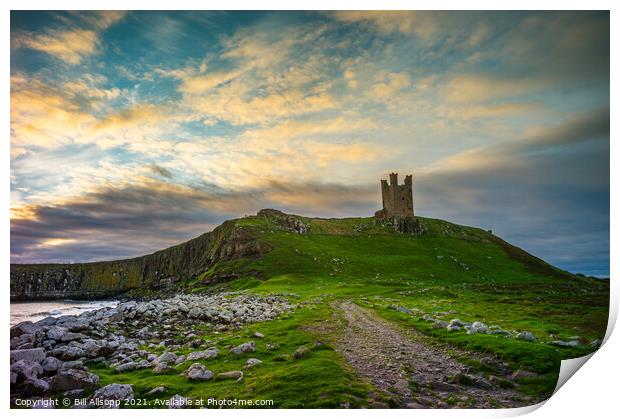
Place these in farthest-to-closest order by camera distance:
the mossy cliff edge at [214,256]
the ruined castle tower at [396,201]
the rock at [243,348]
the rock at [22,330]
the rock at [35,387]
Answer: the ruined castle tower at [396,201], the mossy cliff edge at [214,256], the rock at [22,330], the rock at [243,348], the rock at [35,387]

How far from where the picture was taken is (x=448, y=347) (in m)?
13.8

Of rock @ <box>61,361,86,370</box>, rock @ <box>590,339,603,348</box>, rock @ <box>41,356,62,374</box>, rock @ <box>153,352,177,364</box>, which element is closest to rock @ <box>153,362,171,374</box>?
rock @ <box>153,352,177,364</box>

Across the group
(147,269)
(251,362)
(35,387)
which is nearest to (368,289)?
(251,362)

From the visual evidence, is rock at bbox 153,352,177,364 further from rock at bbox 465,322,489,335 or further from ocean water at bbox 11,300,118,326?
ocean water at bbox 11,300,118,326

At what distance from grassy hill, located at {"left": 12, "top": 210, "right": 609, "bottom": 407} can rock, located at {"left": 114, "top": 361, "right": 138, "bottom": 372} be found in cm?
36

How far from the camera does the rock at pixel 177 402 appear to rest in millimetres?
9508

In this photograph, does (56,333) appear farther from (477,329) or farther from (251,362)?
(477,329)

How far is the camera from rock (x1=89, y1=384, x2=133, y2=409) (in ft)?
31.8

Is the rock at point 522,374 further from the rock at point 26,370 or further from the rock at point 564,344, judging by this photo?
the rock at point 26,370

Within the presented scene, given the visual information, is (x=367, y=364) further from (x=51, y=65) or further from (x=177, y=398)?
(x=51, y=65)

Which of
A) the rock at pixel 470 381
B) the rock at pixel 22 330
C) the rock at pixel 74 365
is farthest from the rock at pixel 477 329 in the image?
the rock at pixel 22 330

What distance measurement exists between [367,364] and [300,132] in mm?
14558

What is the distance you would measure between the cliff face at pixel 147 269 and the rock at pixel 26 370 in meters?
84.7
